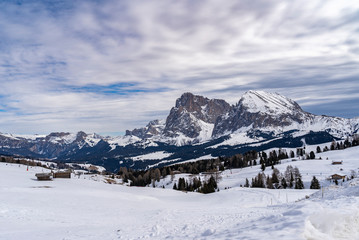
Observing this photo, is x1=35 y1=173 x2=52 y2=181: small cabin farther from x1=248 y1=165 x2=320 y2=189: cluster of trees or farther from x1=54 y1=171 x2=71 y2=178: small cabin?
x1=248 y1=165 x2=320 y2=189: cluster of trees

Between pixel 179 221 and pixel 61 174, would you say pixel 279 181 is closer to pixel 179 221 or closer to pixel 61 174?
pixel 61 174

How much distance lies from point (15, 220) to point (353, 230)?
103ft

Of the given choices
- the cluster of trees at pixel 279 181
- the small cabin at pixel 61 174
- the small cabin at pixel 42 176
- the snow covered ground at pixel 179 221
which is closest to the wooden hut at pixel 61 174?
the small cabin at pixel 61 174

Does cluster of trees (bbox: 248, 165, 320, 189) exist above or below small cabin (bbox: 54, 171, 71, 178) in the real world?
below

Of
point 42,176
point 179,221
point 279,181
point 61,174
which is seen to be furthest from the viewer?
point 279,181

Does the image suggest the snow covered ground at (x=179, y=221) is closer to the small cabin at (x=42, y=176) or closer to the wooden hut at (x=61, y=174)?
the small cabin at (x=42, y=176)

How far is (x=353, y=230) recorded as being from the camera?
13438mm

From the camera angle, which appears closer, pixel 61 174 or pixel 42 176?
pixel 42 176

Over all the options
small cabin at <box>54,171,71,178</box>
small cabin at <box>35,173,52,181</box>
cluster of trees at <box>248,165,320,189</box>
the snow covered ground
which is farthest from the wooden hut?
cluster of trees at <box>248,165,320,189</box>

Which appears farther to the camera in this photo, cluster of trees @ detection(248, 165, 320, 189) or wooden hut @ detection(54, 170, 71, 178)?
cluster of trees @ detection(248, 165, 320, 189)

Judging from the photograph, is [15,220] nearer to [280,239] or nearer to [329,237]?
[280,239]

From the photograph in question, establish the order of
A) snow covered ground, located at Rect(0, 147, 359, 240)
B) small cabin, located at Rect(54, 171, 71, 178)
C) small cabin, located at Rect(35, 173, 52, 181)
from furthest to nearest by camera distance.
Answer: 1. small cabin, located at Rect(54, 171, 71, 178)
2. small cabin, located at Rect(35, 173, 52, 181)
3. snow covered ground, located at Rect(0, 147, 359, 240)

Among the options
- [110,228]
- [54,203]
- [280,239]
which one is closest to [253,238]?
[280,239]

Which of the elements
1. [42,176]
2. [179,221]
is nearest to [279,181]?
[42,176]
